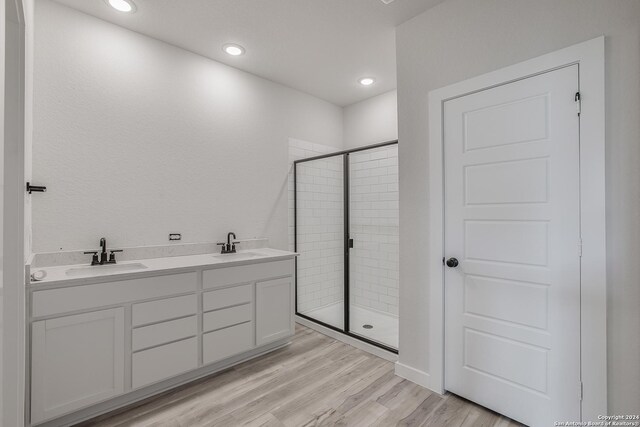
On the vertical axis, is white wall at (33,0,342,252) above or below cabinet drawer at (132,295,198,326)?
above

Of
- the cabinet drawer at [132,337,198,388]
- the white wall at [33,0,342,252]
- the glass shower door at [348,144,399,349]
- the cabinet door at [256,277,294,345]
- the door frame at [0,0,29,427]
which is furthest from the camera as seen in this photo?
the glass shower door at [348,144,399,349]

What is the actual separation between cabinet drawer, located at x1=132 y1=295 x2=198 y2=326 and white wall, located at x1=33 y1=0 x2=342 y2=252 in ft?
2.23

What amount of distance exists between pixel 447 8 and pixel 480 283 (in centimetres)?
190

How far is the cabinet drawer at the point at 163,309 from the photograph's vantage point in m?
1.97

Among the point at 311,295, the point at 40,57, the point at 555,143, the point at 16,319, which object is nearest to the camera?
the point at 16,319

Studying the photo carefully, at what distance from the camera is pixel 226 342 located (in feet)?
7.79

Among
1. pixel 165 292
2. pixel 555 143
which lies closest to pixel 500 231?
pixel 555 143

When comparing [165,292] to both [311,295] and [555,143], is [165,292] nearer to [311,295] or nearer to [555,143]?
[311,295]

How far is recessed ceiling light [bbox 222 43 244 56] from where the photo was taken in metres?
2.69

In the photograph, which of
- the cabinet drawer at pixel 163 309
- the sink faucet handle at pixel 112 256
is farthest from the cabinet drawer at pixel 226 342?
the sink faucet handle at pixel 112 256

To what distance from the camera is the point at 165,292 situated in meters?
2.08

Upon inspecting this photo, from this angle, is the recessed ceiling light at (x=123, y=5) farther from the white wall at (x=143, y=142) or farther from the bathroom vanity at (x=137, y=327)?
the bathroom vanity at (x=137, y=327)

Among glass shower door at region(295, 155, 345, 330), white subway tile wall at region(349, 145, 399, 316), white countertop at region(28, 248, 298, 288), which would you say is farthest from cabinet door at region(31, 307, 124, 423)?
white subway tile wall at region(349, 145, 399, 316)

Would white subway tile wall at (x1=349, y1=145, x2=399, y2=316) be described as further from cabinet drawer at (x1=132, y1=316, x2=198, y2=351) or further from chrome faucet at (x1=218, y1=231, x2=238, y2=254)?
cabinet drawer at (x1=132, y1=316, x2=198, y2=351)
